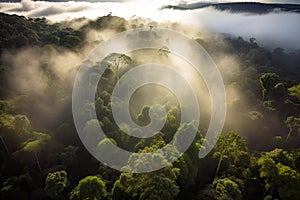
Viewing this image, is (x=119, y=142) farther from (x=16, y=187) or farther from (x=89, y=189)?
(x=16, y=187)

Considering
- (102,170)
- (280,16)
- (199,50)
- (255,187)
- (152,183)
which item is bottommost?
(255,187)

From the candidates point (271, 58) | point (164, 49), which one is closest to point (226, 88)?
point (164, 49)

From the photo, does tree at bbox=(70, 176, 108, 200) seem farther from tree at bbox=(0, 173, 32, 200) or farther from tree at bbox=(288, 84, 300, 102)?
tree at bbox=(288, 84, 300, 102)

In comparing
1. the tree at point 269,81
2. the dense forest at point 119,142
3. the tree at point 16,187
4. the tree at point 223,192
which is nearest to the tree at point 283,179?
the dense forest at point 119,142

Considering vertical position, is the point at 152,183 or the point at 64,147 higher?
the point at 152,183

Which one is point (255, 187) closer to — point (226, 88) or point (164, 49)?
point (226, 88)

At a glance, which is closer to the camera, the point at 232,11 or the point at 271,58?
the point at 271,58

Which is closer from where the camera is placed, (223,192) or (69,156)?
(223,192)

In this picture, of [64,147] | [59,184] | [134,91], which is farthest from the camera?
[134,91]

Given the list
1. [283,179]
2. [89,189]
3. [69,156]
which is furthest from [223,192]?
[69,156]
